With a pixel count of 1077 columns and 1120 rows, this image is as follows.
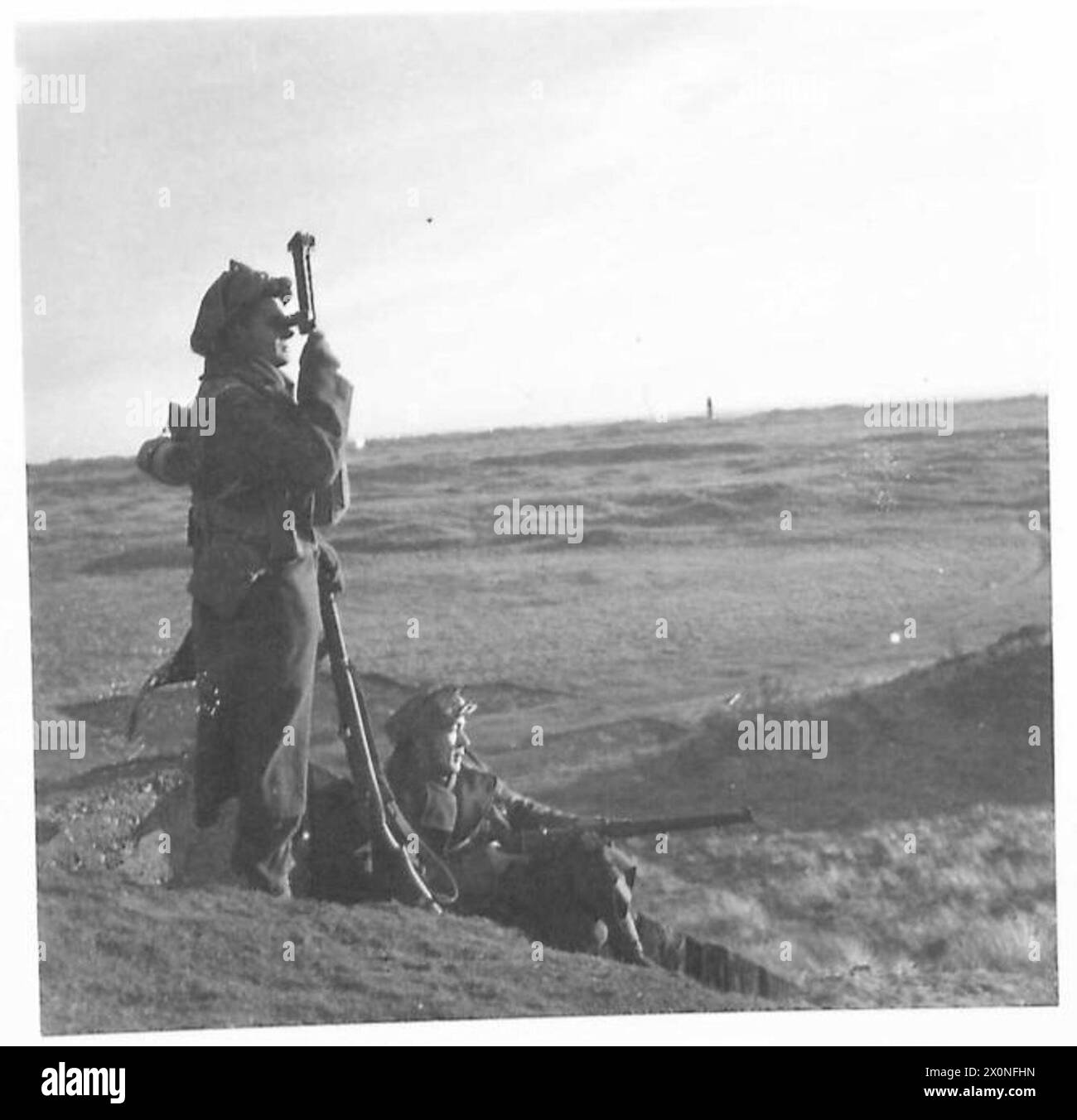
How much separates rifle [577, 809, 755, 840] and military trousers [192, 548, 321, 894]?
1061mm

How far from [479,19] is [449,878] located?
3102 millimetres

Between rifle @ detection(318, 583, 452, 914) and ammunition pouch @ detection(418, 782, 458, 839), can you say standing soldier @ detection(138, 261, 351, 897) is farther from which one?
ammunition pouch @ detection(418, 782, 458, 839)

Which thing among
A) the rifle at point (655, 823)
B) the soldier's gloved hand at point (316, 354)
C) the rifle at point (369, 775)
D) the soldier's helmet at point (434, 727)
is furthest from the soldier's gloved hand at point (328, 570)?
the rifle at point (655, 823)

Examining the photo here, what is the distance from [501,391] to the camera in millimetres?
8516

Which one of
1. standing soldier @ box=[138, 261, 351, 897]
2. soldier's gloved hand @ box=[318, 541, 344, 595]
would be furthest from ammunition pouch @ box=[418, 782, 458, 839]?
soldier's gloved hand @ box=[318, 541, 344, 595]

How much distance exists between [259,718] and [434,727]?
0.62 m

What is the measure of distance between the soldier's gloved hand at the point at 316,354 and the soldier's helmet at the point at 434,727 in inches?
48.1

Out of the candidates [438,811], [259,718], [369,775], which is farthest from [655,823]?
[259,718]

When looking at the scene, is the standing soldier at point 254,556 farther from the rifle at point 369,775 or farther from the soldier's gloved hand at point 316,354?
the rifle at point 369,775

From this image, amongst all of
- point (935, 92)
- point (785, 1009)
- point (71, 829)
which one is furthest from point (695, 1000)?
point (935, 92)

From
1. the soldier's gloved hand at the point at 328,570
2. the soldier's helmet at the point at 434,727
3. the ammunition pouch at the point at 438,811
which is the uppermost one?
the soldier's gloved hand at the point at 328,570

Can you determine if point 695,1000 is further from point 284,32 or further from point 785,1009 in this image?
point 284,32

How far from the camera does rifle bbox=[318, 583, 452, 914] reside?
8.17 m

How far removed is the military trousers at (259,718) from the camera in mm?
8094
